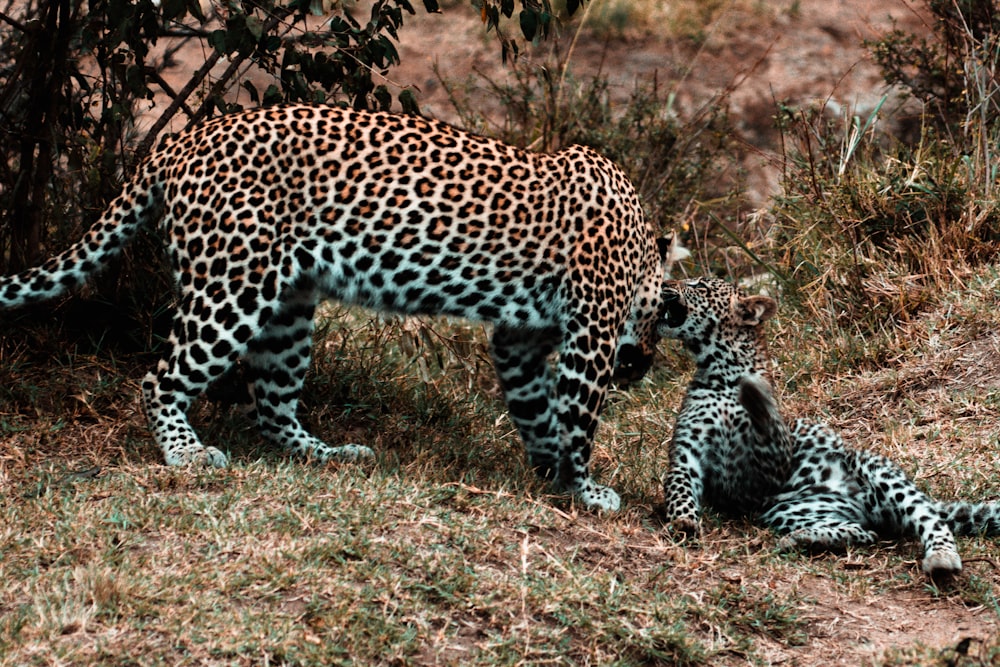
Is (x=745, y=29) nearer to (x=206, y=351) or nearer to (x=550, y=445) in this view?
(x=550, y=445)

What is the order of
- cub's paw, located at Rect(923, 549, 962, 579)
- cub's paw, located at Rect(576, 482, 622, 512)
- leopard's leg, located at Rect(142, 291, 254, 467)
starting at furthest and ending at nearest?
1. cub's paw, located at Rect(576, 482, 622, 512)
2. leopard's leg, located at Rect(142, 291, 254, 467)
3. cub's paw, located at Rect(923, 549, 962, 579)

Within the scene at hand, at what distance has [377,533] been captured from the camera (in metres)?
5.34

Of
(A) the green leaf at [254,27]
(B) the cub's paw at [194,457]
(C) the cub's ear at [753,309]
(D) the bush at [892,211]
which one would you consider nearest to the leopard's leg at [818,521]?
(C) the cub's ear at [753,309]

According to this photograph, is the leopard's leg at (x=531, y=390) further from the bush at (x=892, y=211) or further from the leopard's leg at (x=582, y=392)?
the bush at (x=892, y=211)

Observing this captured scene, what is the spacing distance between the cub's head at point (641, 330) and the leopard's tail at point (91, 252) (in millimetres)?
2459

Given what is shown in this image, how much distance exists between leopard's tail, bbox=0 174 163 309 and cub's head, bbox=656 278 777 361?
2.66 m

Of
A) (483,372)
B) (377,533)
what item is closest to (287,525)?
(377,533)

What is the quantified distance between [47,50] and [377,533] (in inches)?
137

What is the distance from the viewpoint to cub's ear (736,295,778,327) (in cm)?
672

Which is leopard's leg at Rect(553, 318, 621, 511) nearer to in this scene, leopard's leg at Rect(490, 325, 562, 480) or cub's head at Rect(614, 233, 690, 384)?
cub's head at Rect(614, 233, 690, 384)

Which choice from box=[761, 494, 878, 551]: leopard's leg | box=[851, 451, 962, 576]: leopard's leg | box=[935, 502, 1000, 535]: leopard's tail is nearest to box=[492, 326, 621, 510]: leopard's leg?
box=[761, 494, 878, 551]: leopard's leg

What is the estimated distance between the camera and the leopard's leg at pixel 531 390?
689cm

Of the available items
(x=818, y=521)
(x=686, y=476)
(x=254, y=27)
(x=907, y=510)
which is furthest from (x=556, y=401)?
(x=254, y=27)

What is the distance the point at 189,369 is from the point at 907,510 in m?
3.42
